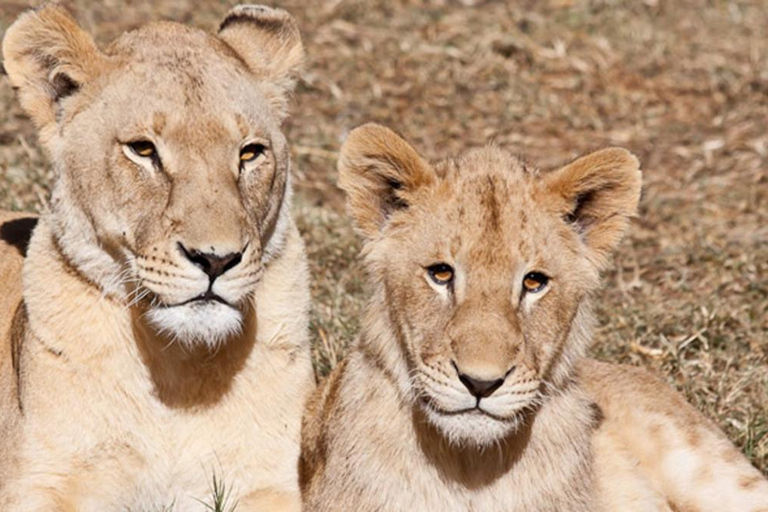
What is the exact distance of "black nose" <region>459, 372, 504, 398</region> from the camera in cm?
339

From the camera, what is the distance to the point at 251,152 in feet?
13.2

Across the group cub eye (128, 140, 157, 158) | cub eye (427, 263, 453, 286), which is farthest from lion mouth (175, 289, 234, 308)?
cub eye (427, 263, 453, 286)

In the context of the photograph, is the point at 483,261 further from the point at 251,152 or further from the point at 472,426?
the point at 251,152

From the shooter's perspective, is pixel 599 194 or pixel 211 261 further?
pixel 599 194

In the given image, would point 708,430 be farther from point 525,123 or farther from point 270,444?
point 525,123

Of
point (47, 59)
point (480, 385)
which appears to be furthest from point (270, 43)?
point (480, 385)

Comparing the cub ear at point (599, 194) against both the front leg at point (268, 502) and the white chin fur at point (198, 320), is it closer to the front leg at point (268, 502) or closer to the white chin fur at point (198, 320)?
the white chin fur at point (198, 320)

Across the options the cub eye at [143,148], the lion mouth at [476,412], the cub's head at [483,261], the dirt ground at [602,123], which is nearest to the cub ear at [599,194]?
the cub's head at [483,261]

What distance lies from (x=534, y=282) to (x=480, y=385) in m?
0.40

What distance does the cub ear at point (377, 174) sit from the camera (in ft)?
12.5

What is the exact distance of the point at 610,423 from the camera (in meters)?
4.53

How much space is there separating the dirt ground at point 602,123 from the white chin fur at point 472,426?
1577mm

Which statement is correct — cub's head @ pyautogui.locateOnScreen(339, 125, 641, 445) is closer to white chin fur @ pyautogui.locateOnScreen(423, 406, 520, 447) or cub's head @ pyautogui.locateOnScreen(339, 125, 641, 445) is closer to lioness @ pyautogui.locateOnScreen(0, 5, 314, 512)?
white chin fur @ pyautogui.locateOnScreen(423, 406, 520, 447)

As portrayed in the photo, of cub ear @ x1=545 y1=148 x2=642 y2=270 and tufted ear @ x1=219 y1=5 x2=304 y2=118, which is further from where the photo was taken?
tufted ear @ x1=219 y1=5 x2=304 y2=118
